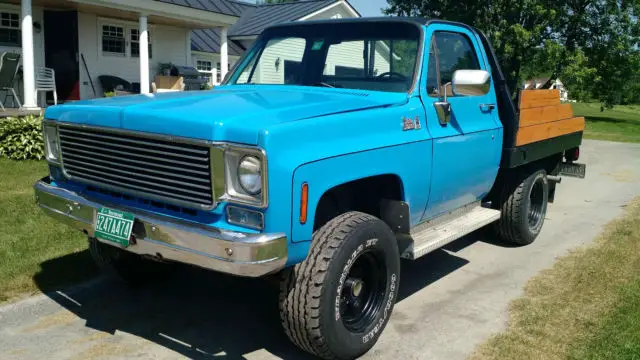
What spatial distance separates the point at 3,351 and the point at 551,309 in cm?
383

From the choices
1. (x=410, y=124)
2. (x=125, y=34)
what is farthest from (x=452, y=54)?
(x=125, y=34)

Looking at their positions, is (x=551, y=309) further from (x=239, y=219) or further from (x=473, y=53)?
(x=239, y=219)

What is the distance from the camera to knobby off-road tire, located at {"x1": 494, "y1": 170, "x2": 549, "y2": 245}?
593 cm

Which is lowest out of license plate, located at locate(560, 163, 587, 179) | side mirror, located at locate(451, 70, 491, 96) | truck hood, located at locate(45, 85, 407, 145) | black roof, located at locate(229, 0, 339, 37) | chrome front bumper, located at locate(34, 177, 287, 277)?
license plate, located at locate(560, 163, 587, 179)

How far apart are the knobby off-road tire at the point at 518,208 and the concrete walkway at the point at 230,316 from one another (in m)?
0.21

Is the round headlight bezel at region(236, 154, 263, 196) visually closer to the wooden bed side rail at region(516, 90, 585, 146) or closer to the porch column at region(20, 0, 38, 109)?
the wooden bed side rail at region(516, 90, 585, 146)

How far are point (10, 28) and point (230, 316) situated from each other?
42.4ft

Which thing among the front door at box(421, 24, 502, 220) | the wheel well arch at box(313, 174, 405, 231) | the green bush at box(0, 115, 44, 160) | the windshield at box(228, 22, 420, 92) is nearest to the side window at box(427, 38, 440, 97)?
the front door at box(421, 24, 502, 220)

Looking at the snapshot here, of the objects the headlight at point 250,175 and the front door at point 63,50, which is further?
the front door at point 63,50

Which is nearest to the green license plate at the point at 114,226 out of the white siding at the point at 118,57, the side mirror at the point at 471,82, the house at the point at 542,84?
the side mirror at the point at 471,82

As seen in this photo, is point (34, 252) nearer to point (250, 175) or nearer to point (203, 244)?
point (203, 244)

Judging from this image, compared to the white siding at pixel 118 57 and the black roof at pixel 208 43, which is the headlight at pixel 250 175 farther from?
the black roof at pixel 208 43

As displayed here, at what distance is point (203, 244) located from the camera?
3072 millimetres

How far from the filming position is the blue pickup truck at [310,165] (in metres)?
3.07
